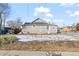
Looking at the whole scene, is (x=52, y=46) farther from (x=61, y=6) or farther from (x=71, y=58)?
(x=61, y=6)

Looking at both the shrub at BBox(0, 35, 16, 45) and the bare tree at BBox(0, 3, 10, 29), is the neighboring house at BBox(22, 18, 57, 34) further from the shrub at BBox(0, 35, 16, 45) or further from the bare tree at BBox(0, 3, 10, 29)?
the bare tree at BBox(0, 3, 10, 29)

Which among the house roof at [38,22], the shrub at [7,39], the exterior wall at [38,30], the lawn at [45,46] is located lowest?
the lawn at [45,46]

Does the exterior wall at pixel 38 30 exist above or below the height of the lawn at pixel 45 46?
above

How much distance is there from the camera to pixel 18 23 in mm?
2723

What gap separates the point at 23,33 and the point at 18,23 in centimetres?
13

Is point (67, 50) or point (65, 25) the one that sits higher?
point (65, 25)

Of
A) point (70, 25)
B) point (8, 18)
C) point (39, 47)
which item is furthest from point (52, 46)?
point (8, 18)

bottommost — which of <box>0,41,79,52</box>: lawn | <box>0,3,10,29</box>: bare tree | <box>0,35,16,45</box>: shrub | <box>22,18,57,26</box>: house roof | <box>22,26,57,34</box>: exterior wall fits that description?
<box>0,41,79,52</box>: lawn

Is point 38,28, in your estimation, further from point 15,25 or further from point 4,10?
point 4,10

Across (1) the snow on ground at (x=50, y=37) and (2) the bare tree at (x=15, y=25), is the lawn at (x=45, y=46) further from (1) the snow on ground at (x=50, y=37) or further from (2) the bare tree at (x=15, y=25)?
(2) the bare tree at (x=15, y=25)

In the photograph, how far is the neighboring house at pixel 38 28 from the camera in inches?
107

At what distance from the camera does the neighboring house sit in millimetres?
2707

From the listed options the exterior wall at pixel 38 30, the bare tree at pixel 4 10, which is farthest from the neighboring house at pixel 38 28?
the bare tree at pixel 4 10

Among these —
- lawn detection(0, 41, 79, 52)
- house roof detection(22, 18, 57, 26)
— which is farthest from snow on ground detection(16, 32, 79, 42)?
house roof detection(22, 18, 57, 26)
